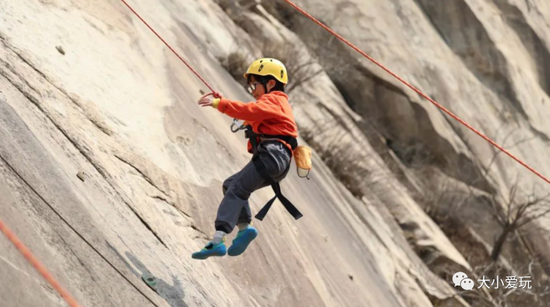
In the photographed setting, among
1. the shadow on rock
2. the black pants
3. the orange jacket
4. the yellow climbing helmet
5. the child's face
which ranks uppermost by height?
the yellow climbing helmet

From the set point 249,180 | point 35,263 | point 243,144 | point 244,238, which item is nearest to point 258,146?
point 249,180

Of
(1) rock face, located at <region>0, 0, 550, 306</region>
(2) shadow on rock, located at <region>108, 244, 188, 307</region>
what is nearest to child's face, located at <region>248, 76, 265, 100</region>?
(1) rock face, located at <region>0, 0, 550, 306</region>

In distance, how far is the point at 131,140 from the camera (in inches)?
204

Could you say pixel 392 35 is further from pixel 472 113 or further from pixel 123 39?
pixel 123 39

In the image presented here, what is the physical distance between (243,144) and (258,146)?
3.10 m

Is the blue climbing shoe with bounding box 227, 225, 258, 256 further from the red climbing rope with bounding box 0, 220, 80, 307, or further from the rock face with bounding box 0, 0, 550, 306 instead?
the red climbing rope with bounding box 0, 220, 80, 307

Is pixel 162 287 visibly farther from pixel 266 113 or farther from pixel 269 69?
pixel 269 69

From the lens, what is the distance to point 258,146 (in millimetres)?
4414

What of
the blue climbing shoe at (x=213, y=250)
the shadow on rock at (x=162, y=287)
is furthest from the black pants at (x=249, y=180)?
the shadow on rock at (x=162, y=287)

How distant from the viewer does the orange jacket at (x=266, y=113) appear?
13.7 ft

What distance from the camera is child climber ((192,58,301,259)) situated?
4.21 m

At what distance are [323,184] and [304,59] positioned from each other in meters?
4.40

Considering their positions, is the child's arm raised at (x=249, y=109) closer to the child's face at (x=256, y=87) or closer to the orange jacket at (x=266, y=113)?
the orange jacket at (x=266, y=113)

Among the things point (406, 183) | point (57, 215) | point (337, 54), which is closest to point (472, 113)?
point (406, 183)
